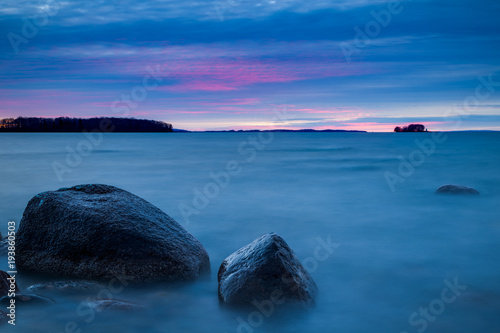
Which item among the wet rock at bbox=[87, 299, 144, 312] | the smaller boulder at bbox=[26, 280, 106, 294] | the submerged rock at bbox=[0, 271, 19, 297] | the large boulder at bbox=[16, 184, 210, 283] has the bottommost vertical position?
the wet rock at bbox=[87, 299, 144, 312]

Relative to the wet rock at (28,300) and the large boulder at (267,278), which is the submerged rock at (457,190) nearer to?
the large boulder at (267,278)

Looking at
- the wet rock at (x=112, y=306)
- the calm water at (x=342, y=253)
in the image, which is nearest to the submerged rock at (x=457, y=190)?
the calm water at (x=342, y=253)

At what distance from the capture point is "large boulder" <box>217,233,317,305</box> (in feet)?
11.9

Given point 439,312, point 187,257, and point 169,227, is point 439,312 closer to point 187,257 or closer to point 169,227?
point 187,257

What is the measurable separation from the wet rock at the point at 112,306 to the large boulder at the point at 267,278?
2.78 feet

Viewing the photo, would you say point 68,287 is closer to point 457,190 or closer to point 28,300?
point 28,300

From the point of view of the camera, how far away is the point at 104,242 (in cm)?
413

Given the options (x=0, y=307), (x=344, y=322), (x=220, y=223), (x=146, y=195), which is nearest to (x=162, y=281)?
(x=0, y=307)

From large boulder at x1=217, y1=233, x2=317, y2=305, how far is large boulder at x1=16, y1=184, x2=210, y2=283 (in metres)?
0.68

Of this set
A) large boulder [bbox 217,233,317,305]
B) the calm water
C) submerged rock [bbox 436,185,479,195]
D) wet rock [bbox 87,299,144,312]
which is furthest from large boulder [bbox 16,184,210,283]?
submerged rock [bbox 436,185,479,195]

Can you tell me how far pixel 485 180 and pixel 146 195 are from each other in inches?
450

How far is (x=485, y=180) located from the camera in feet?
45.8

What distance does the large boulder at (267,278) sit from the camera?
3613 mm

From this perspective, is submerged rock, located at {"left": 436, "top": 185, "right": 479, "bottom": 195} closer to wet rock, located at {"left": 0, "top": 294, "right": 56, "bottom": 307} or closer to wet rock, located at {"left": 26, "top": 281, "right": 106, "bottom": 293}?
wet rock, located at {"left": 26, "top": 281, "right": 106, "bottom": 293}
